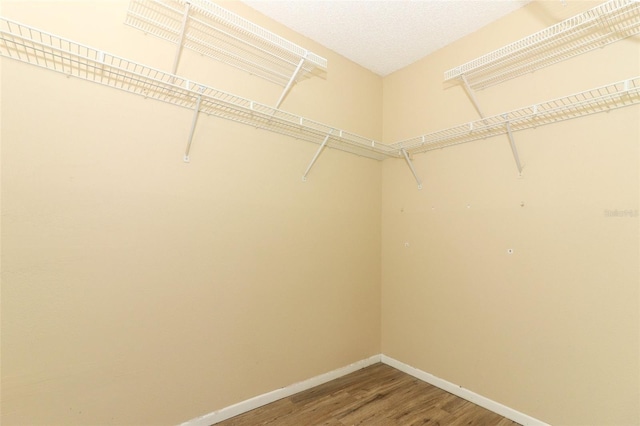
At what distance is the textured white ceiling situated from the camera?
180 centimetres

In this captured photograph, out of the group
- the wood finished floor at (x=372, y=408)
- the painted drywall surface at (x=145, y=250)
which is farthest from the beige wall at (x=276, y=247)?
the wood finished floor at (x=372, y=408)

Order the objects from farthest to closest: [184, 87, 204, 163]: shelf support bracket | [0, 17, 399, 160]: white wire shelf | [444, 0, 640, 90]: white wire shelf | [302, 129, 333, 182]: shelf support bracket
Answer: [302, 129, 333, 182]: shelf support bracket → [184, 87, 204, 163]: shelf support bracket → [444, 0, 640, 90]: white wire shelf → [0, 17, 399, 160]: white wire shelf

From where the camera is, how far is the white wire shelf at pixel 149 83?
46.4 inches

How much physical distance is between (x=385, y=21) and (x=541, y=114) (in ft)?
3.73

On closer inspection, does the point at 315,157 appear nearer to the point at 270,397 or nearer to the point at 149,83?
the point at 149,83

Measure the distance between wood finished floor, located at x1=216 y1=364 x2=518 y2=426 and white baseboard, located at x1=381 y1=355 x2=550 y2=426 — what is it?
30mm

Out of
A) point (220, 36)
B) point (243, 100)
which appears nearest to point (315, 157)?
point (243, 100)

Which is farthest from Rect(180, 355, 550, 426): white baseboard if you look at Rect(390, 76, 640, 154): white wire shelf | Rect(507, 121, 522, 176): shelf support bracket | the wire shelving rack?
the wire shelving rack

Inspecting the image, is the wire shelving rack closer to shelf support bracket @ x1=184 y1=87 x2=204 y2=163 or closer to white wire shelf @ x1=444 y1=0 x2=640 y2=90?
shelf support bracket @ x1=184 y1=87 x2=204 y2=163

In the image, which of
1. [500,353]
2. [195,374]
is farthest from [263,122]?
[500,353]

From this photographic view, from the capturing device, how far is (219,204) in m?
1.70

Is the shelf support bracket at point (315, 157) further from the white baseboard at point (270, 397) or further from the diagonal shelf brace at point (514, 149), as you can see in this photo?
the white baseboard at point (270, 397)

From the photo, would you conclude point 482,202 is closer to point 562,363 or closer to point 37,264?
point 562,363

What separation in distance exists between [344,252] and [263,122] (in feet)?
3.74
